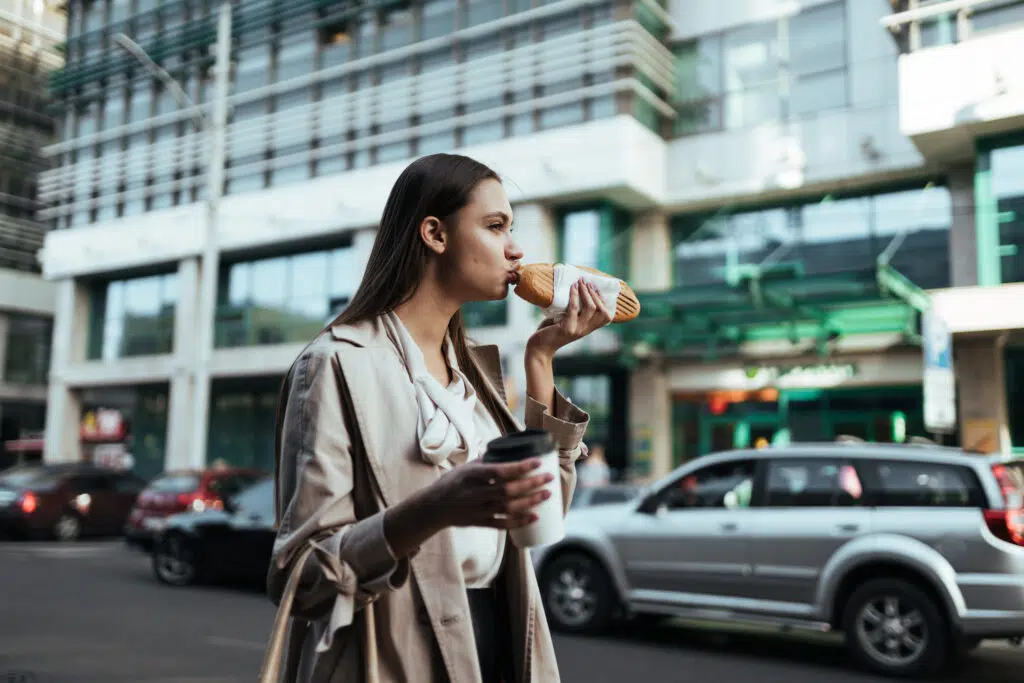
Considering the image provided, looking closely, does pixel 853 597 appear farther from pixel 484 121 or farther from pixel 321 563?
pixel 484 121

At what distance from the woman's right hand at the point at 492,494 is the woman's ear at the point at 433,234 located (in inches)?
23.5

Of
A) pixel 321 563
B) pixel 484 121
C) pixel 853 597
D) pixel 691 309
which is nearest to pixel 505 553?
pixel 321 563

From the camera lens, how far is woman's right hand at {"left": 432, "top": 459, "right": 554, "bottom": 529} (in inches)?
53.5

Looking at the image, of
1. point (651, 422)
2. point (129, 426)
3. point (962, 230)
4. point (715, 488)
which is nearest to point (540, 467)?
point (715, 488)

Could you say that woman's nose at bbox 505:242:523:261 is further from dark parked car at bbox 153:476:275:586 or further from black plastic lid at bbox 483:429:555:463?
dark parked car at bbox 153:476:275:586

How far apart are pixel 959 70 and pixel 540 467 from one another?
17.8 m

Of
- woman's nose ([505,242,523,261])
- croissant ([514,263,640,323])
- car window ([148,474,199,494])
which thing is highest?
woman's nose ([505,242,523,261])

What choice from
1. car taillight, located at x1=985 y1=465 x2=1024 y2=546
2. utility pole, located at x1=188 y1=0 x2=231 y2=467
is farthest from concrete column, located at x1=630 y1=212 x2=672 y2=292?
car taillight, located at x1=985 y1=465 x2=1024 y2=546

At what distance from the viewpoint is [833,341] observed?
63.3 ft

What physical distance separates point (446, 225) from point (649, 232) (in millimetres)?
20828

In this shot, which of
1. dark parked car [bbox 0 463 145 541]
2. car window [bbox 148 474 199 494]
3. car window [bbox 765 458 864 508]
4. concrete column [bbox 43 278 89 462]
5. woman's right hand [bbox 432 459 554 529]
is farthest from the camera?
concrete column [bbox 43 278 89 462]

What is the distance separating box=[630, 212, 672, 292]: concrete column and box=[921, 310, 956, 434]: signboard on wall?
27.6ft

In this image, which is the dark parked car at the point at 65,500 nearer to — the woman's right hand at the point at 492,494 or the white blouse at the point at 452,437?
the white blouse at the point at 452,437

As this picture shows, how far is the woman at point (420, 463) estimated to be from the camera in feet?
5.01
